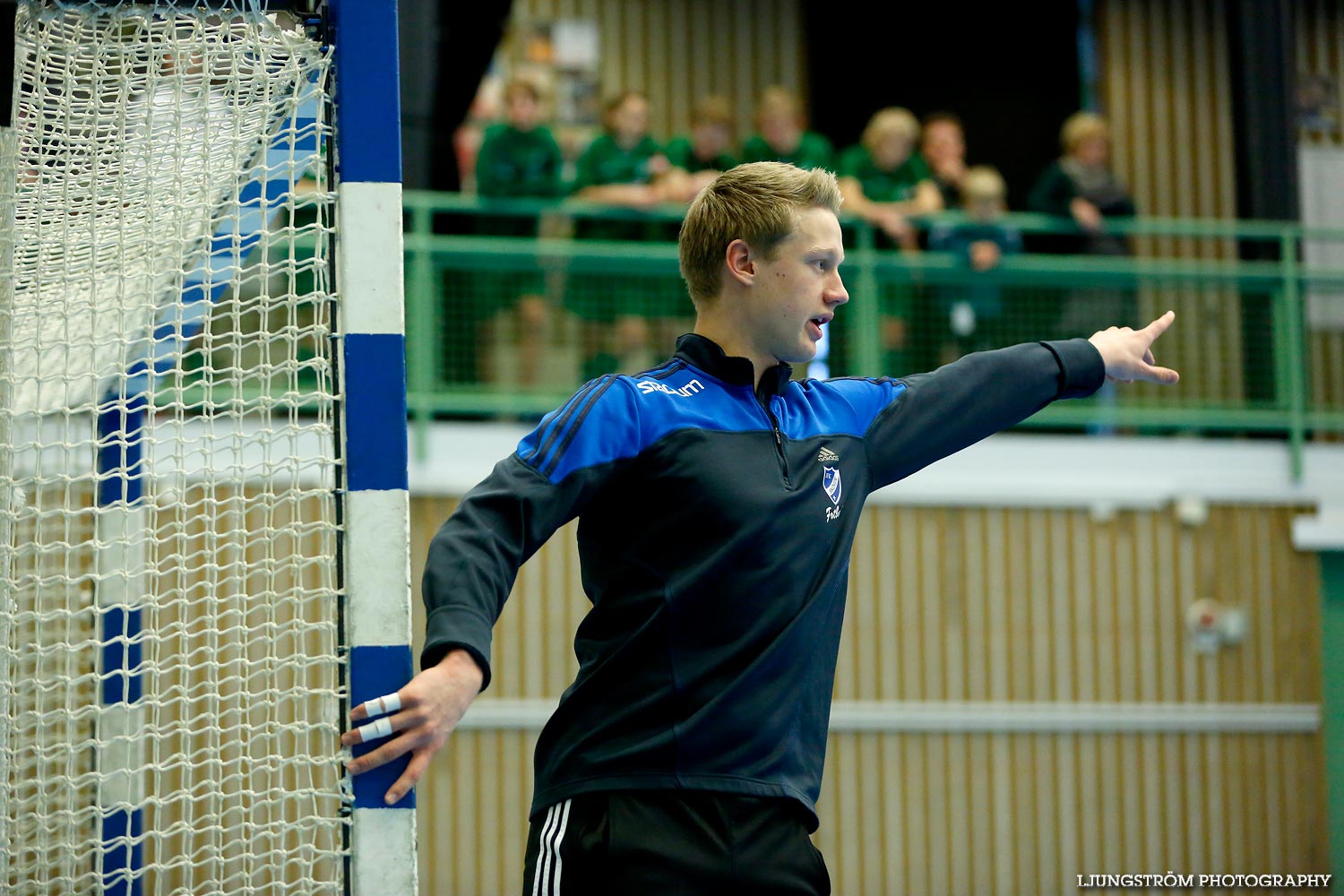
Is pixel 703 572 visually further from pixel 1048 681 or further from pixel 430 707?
pixel 1048 681

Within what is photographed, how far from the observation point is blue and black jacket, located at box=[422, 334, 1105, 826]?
262cm

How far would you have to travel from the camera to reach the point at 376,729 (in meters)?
2.35

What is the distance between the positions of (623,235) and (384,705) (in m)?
6.11

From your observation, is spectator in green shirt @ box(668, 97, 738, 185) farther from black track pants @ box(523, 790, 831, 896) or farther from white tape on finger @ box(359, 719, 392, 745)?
white tape on finger @ box(359, 719, 392, 745)

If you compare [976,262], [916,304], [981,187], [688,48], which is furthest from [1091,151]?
[688,48]

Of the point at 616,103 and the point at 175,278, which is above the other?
the point at 616,103

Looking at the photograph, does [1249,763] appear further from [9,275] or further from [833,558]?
[9,275]

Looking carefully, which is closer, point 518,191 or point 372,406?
point 372,406

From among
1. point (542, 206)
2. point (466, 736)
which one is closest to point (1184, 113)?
point (542, 206)

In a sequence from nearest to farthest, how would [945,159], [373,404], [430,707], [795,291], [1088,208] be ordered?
[430,707] < [373,404] < [795,291] < [945,159] < [1088,208]

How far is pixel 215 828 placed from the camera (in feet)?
10.1

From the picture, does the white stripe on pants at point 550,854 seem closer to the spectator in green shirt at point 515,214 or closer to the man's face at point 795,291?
the man's face at point 795,291

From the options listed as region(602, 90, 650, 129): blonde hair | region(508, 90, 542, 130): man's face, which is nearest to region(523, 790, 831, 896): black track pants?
region(508, 90, 542, 130): man's face

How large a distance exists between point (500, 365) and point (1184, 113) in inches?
223
